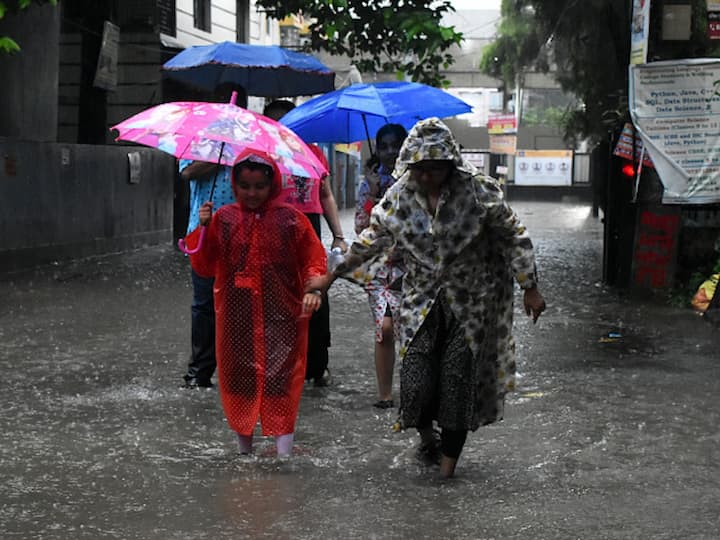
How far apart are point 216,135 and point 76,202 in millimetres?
11758

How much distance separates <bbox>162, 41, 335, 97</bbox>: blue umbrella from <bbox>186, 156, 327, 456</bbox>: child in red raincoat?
6.47 m

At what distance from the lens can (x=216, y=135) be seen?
19.6 ft

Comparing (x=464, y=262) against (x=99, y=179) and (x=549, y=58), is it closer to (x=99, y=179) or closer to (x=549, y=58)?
(x=99, y=179)

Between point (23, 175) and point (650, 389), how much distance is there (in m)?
10.1

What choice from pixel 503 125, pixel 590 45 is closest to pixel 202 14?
pixel 590 45

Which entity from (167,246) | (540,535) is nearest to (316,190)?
(540,535)

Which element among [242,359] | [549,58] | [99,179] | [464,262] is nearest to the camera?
[464,262]

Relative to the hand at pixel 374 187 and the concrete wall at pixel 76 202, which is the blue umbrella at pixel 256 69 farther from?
the hand at pixel 374 187

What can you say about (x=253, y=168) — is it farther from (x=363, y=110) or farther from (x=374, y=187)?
(x=363, y=110)

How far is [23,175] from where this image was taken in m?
15.6

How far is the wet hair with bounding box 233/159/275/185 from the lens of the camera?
573 centimetres

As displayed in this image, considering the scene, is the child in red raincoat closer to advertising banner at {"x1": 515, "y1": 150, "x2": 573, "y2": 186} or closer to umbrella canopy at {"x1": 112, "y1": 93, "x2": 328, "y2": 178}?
umbrella canopy at {"x1": 112, "y1": 93, "x2": 328, "y2": 178}

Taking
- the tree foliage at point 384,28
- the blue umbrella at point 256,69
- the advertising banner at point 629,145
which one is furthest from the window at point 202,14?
the advertising banner at point 629,145

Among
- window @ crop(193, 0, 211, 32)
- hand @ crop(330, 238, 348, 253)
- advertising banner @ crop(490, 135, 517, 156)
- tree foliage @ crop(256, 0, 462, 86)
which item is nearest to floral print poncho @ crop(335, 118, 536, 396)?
hand @ crop(330, 238, 348, 253)
